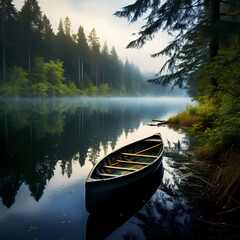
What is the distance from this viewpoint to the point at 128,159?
7191mm

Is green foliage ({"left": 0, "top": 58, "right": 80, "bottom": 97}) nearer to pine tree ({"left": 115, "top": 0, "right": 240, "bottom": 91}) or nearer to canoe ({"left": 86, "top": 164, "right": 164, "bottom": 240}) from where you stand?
pine tree ({"left": 115, "top": 0, "right": 240, "bottom": 91})

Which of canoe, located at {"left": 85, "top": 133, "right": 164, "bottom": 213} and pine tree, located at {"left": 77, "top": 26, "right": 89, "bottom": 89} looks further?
pine tree, located at {"left": 77, "top": 26, "right": 89, "bottom": 89}

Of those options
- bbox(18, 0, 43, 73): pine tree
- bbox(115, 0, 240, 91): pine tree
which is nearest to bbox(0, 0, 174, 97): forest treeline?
bbox(18, 0, 43, 73): pine tree

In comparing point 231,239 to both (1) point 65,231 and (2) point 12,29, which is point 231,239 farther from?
(2) point 12,29

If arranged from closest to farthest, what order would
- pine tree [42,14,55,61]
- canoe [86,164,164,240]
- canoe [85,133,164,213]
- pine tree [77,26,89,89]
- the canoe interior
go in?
canoe [86,164,164,240], canoe [85,133,164,213], the canoe interior, pine tree [42,14,55,61], pine tree [77,26,89,89]

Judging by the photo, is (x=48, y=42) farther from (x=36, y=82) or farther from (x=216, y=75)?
(x=216, y=75)

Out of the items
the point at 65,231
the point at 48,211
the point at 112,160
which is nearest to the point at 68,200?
the point at 48,211

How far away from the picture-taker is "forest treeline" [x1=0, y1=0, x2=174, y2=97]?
39.9m

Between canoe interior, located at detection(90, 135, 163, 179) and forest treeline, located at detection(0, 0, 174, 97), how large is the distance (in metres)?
38.0

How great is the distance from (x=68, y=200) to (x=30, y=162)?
367 centimetres

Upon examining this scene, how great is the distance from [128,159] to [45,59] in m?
49.8

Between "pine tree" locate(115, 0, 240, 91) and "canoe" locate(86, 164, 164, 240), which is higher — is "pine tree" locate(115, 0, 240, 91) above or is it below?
above

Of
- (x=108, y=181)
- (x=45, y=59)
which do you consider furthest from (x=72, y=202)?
(x=45, y=59)

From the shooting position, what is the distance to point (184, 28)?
11242mm
